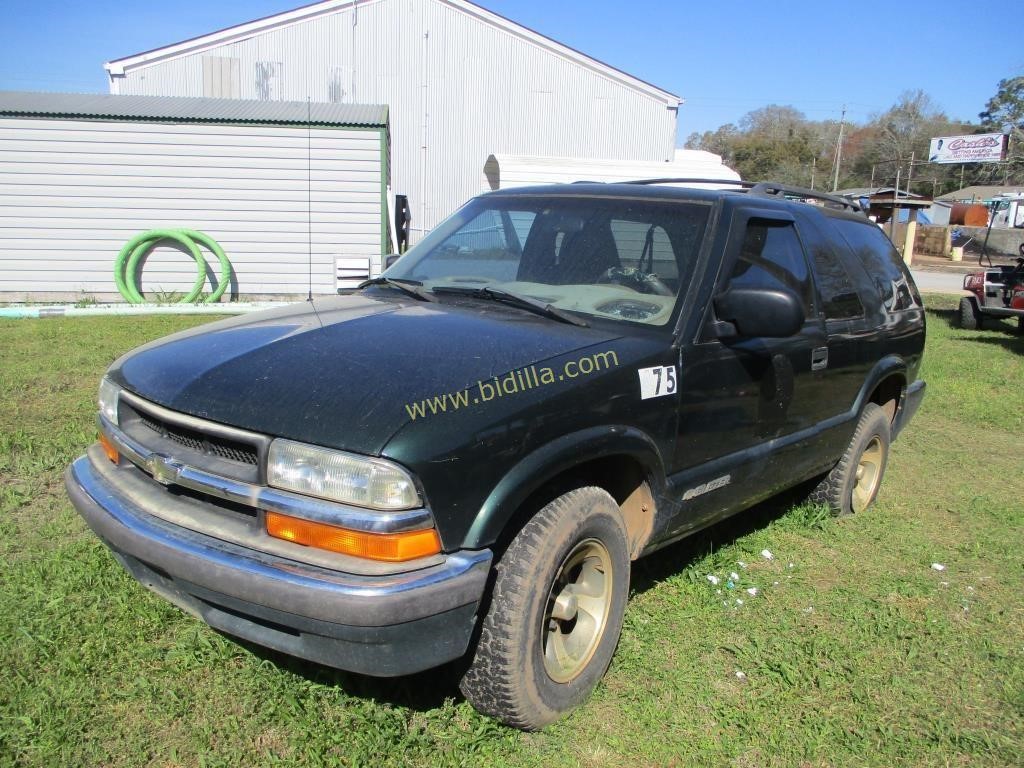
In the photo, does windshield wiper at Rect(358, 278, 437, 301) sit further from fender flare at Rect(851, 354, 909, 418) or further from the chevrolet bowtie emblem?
fender flare at Rect(851, 354, 909, 418)

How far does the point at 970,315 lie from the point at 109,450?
14797mm

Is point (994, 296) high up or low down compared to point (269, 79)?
down

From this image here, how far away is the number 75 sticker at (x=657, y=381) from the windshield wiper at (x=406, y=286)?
3.38 feet

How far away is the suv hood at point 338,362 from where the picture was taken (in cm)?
229

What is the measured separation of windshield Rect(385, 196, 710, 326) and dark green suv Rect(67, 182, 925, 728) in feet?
0.04

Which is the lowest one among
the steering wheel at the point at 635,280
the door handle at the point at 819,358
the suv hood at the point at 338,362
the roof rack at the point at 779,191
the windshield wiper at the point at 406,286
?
the door handle at the point at 819,358

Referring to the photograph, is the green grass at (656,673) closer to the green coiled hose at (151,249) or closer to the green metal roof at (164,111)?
the green coiled hose at (151,249)

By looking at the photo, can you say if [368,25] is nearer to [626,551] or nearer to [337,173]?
[337,173]

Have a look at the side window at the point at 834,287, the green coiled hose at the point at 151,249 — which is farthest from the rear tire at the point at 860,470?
the green coiled hose at the point at 151,249

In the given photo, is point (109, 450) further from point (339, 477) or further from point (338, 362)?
point (339, 477)

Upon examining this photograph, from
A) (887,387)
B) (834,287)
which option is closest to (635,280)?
(834,287)

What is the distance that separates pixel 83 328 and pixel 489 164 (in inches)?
347

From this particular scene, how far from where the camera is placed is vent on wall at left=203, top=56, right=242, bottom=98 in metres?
23.3

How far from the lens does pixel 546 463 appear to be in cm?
246
